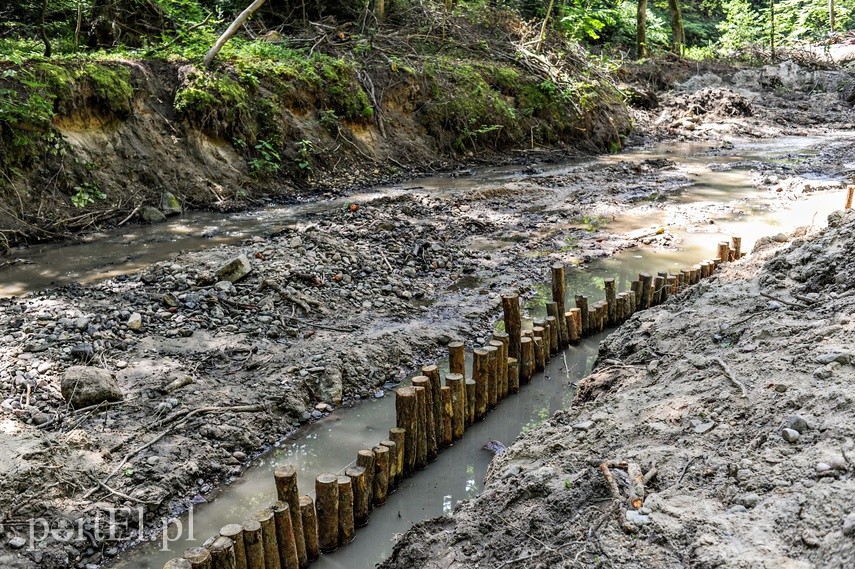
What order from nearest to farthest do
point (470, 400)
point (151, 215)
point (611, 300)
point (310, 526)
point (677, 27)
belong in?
point (310, 526) → point (470, 400) → point (611, 300) → point (151, 215) → point (677, 27)

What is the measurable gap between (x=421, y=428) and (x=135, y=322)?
10.9 feet

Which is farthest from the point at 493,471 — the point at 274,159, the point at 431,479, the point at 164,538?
the point at 274,159

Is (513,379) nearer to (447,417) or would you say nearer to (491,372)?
(491,372)

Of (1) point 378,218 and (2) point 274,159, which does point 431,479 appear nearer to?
(1) point 378,218

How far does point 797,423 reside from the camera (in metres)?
3.25

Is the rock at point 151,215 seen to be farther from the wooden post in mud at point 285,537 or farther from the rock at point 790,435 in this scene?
the rock at point 790,435

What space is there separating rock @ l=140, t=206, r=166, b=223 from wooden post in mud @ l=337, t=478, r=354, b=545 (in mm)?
8513

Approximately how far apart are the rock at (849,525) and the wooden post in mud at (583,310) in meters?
4.48

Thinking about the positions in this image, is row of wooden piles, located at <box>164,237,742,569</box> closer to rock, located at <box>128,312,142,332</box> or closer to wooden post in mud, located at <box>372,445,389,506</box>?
wooden post in mud, located at <box>372,445,389,506</box>

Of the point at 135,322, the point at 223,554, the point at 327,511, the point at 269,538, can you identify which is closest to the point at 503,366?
the point at 327,511

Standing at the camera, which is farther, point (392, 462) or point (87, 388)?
point (87, 388)

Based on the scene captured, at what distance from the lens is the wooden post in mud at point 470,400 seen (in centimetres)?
541

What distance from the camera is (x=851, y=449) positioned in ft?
9.53

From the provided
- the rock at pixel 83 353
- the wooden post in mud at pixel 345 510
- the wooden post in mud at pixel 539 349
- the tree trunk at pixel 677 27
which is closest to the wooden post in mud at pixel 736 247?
the wooden post in mud at pixel 539 349
